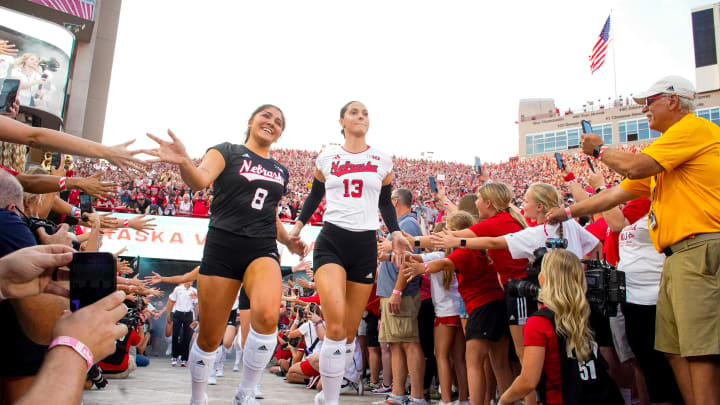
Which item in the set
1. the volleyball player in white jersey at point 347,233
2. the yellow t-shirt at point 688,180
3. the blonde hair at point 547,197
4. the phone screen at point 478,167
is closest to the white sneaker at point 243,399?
the volleyball player in white jersey at point 347,233

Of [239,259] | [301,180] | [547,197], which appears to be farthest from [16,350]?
[301,180]

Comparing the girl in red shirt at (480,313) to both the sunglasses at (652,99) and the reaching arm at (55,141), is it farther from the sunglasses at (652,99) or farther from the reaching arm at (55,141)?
the reaching arm at (55,141)

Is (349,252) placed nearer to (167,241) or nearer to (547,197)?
(547,197)

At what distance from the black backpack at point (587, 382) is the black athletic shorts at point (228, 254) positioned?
250 cm

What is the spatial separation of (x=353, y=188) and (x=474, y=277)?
5.18 feet

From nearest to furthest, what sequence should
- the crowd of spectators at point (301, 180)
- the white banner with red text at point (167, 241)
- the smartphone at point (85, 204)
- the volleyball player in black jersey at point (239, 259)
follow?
1. the volleyball player in black jersey at point (239, 259)
2. the smartphone at point (85, 204)
3. the white banner with red text at point (167, 241)
4. the crowd of spectators at point (301, 180)

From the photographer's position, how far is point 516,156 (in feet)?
202

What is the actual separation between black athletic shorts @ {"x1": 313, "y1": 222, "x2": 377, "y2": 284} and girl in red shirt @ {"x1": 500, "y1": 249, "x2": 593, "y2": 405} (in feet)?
5.00

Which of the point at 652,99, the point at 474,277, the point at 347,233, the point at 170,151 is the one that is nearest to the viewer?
the point at 170,151

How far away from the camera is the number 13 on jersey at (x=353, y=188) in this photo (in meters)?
4.45

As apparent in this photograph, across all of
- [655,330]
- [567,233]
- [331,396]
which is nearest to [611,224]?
[567,233]

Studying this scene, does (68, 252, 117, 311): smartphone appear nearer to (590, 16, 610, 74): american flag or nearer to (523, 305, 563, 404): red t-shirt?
(523, 305, 563, 404): red t-shirt

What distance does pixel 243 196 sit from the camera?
4.20 metres

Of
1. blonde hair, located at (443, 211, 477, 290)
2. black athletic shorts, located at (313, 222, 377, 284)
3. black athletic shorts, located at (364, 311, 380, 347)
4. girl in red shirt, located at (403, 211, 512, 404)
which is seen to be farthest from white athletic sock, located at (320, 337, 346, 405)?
black athletic shorts, located at (364, 311, 380, 347)
